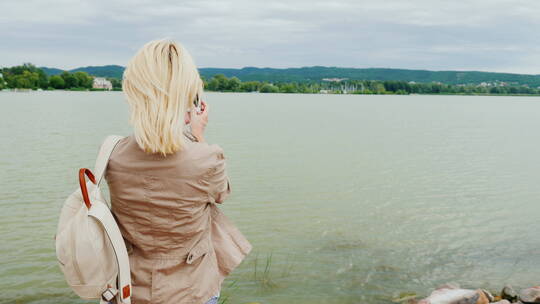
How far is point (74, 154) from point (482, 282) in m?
16.9

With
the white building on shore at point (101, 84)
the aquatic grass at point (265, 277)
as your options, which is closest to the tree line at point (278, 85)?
the white building on shore at point (101, 84)

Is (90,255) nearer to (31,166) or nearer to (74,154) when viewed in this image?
(31,166)

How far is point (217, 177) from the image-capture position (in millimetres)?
2357

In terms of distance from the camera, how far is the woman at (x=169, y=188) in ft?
7.04

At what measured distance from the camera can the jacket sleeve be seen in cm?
232

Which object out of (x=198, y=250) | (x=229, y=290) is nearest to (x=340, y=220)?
(x=229, y=290)

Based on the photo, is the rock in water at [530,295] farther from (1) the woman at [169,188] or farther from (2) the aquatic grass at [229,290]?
(1) the woman at [169,188]

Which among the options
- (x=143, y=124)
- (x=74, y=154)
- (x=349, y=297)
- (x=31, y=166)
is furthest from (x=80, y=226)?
(x=74, y=154)

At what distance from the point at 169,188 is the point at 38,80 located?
162 meters

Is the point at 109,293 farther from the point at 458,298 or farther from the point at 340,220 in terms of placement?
the point at 340,220

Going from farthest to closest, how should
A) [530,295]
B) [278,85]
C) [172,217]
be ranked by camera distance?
[278,85], [530,295], [172,217]

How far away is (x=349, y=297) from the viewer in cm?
757

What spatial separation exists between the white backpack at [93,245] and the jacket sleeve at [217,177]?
455mm

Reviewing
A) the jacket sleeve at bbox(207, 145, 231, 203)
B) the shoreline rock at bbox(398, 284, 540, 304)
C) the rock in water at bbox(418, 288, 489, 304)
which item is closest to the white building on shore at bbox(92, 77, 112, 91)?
the shoreline rock at bbox(398, 284, 540, 304)
